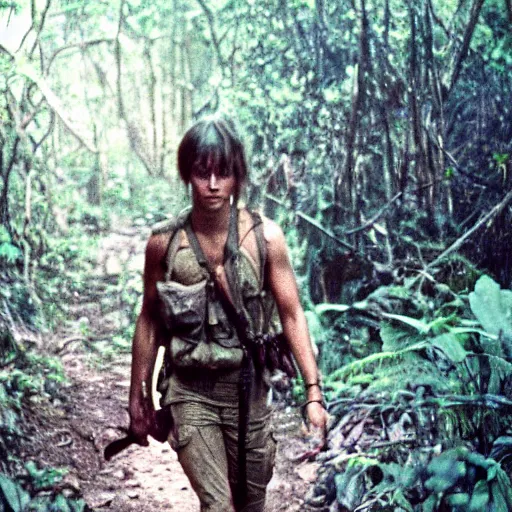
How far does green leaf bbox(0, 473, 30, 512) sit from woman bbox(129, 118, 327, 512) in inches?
30.6

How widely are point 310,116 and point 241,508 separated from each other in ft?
5.75

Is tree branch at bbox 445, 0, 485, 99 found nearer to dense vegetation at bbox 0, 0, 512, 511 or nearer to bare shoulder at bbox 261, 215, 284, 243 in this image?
dense vegetation at bbox 0, 0, 512, 511

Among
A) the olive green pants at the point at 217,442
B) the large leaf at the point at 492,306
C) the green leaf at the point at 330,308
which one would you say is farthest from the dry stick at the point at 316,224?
the olive green pants at the point at 217,442

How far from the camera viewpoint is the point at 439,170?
3791 millimetres

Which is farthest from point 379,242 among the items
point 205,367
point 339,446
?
point 205,367

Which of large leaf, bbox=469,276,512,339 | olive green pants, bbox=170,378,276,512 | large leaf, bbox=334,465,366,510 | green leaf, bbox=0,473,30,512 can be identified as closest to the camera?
olive green pants, bbox=170,378,276,512

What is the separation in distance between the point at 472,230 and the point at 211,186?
165 cm

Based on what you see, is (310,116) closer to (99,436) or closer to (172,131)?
(172,131)

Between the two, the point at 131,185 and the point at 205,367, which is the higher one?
the point at 131,185

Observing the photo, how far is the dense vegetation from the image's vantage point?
342 cm

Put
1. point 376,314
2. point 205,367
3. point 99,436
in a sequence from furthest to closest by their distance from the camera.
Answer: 1. point 376,314
2. point 99,436
3. point 205,367

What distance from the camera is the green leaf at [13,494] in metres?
A: 3.13

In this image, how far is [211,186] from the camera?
252 centimetres

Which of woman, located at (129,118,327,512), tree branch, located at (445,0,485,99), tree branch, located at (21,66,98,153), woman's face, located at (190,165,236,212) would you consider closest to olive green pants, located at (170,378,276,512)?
woman, located at (129,118,327,512)
